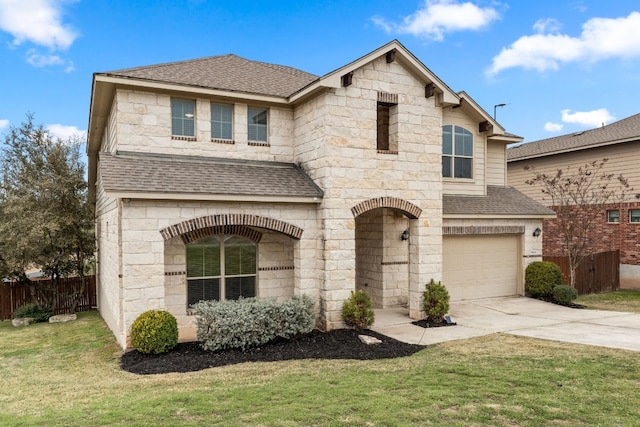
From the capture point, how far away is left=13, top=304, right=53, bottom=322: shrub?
49.8 ft

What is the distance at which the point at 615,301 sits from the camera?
1548 cm

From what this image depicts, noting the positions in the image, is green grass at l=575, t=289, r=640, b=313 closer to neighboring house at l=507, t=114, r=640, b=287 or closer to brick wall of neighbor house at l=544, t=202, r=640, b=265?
brick wall of neighbor house at l=544, t=202, r=640, b=265

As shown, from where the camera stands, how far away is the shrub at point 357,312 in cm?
1061

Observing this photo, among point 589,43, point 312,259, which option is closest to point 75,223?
point 312,259

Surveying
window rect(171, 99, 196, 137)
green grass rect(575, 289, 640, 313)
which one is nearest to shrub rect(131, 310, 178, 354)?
window rect(171, 99, 196, 137)

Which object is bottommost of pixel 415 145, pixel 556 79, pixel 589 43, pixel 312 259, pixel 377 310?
pixel 377 310

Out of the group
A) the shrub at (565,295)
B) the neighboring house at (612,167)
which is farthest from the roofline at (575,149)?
the shrub at (565,295)

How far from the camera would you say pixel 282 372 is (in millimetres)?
7848

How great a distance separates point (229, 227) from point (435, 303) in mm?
5697

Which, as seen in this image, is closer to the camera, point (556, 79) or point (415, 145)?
point (415, 145)

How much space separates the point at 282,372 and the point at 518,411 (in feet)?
12.7

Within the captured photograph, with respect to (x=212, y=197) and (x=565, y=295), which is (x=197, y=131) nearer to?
(x=212, y=197)

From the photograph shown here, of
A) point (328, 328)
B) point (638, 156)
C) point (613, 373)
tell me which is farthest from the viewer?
point (638, 156)

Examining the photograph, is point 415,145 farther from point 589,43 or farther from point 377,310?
point 589,43
